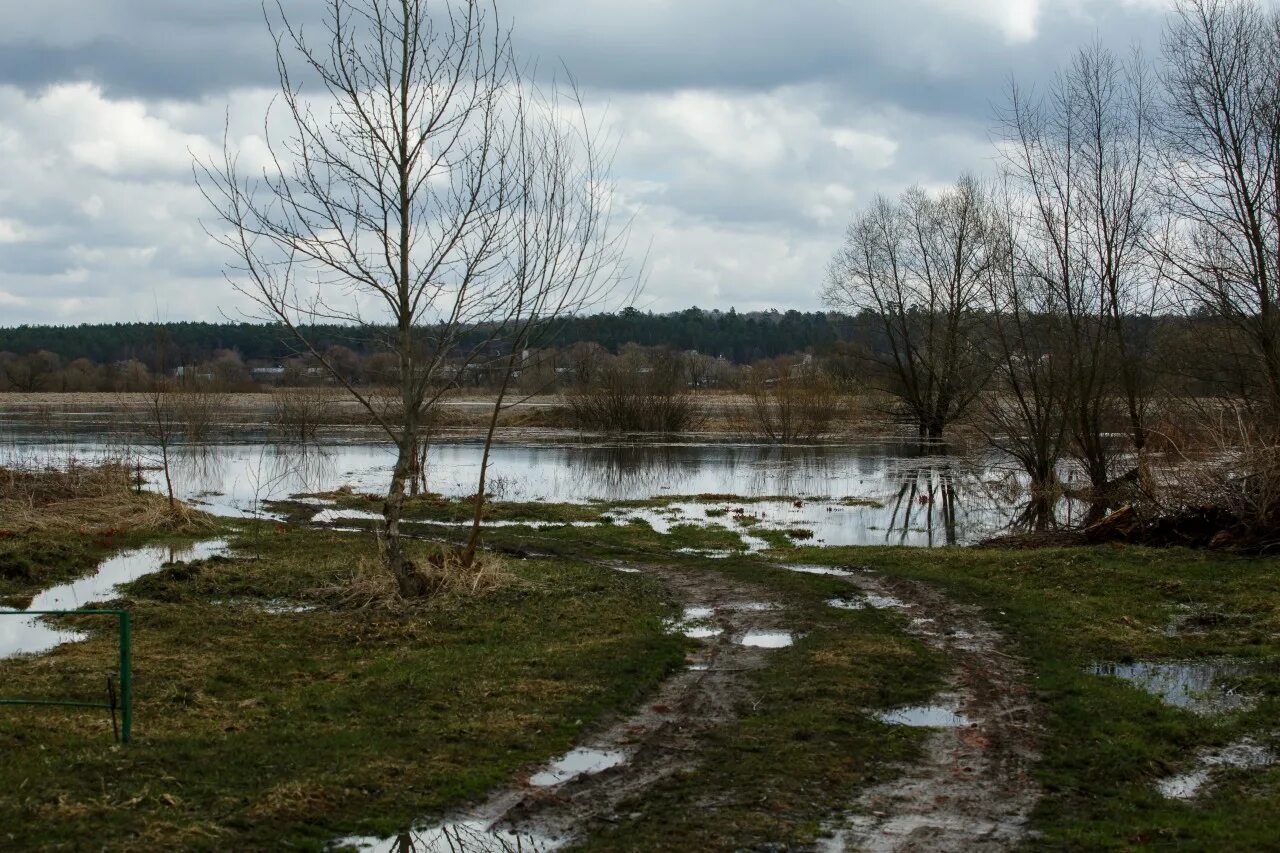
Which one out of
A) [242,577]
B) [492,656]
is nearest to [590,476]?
[242,577]

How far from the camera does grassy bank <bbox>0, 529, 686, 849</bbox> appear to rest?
5980 mm

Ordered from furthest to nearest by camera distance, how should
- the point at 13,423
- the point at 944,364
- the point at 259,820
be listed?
the point at 13,423, the point at 944,364, the point at 259,820

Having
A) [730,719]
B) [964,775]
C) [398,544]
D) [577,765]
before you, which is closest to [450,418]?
[398,544]

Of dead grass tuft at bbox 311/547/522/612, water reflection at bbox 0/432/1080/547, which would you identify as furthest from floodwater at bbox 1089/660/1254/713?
water reflection at bbox 0/432/1080/547

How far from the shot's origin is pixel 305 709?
8.17m

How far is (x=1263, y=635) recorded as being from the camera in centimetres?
1087

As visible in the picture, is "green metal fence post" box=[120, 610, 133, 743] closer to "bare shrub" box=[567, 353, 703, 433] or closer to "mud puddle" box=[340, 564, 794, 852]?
"mud puddle" box=[340, 564, 794, 852]

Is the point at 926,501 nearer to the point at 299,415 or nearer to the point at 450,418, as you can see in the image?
the point at 299,415

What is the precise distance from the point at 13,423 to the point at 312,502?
4203 centimetres

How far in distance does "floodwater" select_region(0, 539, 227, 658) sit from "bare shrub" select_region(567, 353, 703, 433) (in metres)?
36.7

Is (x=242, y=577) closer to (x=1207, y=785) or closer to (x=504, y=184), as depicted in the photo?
(x=504, y=184)

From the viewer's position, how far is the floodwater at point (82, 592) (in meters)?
10.9

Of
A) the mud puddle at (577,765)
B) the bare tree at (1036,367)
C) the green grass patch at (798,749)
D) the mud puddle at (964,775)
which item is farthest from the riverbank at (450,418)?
the mud puddle at (577,765)

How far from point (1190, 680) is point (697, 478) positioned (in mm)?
24347
